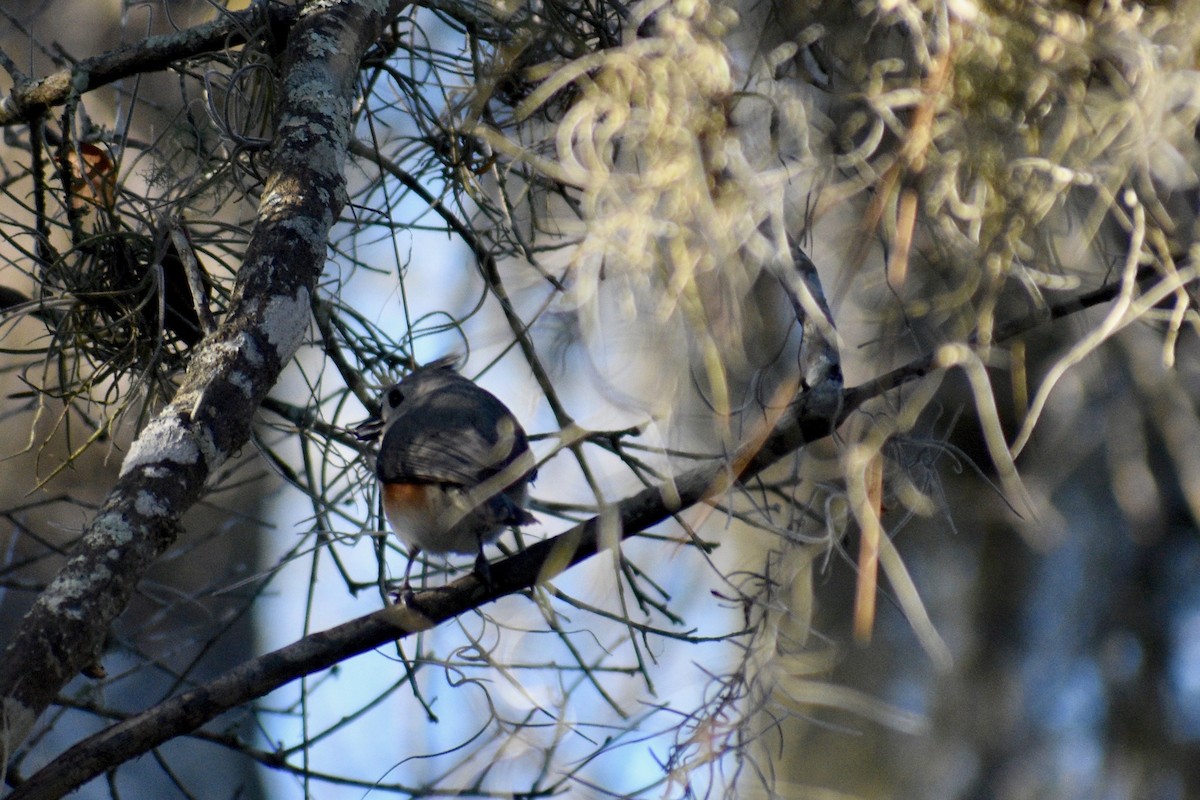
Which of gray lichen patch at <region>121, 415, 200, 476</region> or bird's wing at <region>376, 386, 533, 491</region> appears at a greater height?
bird's wing at <region>376, 386, 533, 491</region>

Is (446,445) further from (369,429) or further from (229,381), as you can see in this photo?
(229,381)

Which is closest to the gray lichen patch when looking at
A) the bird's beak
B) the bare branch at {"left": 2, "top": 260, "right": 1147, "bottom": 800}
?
the bare branch at {"left": 2, "top": 260, "right": 1147, "bottom": 800}

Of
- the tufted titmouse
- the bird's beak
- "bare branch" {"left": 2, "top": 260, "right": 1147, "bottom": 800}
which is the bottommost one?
"bare branch" {"left": 2, "top": 260, "right": 1147, "bottom": 800}

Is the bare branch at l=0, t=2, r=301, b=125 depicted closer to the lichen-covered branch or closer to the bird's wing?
the lichen-covered branch

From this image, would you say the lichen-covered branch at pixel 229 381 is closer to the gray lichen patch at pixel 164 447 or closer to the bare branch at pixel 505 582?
the gray lichen patch at pixel 164 447

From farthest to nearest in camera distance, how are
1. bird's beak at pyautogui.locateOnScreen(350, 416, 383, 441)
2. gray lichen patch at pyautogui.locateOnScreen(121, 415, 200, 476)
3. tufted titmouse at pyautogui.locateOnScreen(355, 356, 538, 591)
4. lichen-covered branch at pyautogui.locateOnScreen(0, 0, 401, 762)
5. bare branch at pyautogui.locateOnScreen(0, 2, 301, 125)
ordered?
bird's beak at pyautogui.locateOnScreen(350, 416, 383, 441), tufted titmouse at pyautogui.locateOnScreen(355, 356, 538, 591), bare branch at pyautogui.locateOnScreen(0, 2, 301, 125), gray lichen patch at pyautogui.locateOnScreen(121, 415, 200, 476), lichen-covered branch at pyautogui.locateOnScreen(0, 0, 401, 762)

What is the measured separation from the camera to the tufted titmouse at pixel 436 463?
216cm

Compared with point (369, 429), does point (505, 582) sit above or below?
below

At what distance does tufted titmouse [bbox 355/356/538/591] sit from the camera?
85.2 inches

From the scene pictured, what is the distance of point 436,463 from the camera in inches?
87.8

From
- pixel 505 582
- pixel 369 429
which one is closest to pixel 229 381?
pixel 505 582

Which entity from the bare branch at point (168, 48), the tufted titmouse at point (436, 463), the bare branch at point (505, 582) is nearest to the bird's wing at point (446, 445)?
the tufted titmouse at point (436, 463)

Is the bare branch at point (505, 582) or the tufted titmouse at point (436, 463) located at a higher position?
the tufted titmouse at point (436, 463)

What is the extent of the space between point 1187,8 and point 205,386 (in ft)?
4.56
